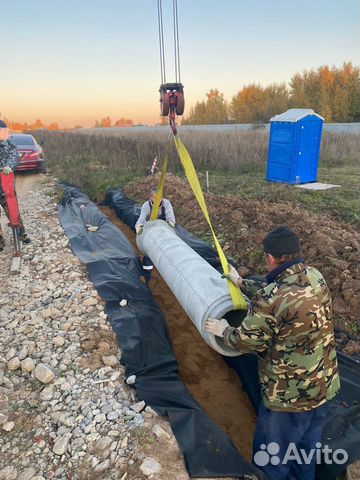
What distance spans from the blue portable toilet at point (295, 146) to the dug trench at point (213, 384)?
6.77 m

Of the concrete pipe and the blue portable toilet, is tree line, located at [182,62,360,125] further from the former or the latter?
the concrete pipe

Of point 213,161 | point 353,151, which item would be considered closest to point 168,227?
point 213,161

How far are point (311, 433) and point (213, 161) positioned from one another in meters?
10.7

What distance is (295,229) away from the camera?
18.2ft

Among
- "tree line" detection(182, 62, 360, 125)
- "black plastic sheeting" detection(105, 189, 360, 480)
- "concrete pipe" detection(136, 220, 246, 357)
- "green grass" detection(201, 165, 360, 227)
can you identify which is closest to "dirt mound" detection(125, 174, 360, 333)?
"green grass" detection(201, 165, 360, 227)

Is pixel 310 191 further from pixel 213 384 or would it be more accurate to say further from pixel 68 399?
pixel 68 399

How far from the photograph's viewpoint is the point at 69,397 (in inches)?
115

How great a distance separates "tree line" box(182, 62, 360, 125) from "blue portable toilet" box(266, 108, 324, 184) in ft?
76.8

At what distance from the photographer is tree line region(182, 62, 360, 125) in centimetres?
3008

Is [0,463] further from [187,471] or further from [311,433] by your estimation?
[311,433]

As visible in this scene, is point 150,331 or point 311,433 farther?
point 150,331

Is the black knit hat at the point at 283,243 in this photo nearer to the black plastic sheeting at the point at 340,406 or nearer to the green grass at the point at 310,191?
the black plastic sheeting at the point at 340,406

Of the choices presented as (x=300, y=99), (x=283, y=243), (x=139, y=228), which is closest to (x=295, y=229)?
(x=139, y=228)

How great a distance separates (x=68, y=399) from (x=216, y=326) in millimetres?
1393
